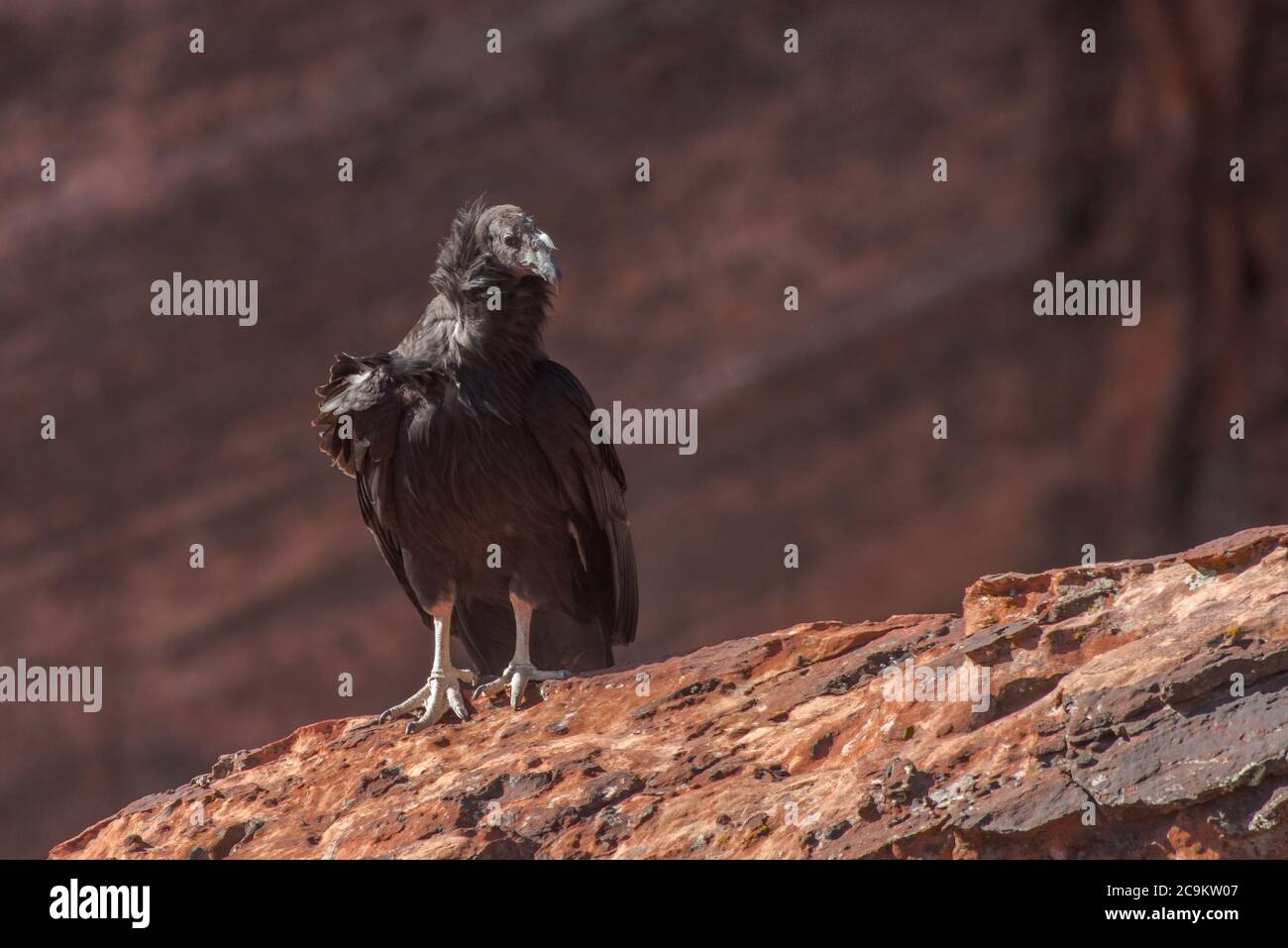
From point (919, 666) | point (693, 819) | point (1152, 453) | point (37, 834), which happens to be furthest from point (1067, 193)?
point (37, 834)

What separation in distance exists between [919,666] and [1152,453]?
6766mm

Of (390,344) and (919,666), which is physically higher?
(390,344)

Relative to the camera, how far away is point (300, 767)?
612 cm

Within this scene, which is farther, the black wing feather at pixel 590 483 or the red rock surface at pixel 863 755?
the black wing feather at pixel 590 483

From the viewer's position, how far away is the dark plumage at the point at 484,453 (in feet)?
22.0

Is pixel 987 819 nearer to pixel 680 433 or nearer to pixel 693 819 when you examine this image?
pixel 693 819

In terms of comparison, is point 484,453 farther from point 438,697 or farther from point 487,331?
point 438,697

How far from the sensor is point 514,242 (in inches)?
272

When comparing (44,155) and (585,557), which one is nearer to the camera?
(585,557)

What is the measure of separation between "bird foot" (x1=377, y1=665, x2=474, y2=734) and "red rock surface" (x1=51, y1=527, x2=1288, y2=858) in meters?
0.10

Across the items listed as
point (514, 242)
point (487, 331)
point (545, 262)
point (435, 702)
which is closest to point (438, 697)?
point (435, 702)

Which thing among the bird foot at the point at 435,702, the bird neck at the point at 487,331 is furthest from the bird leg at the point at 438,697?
the bird neck at the point at 487,331

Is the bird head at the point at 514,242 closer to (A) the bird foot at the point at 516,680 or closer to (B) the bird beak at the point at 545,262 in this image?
(B) the bird beak at the point at 545,262

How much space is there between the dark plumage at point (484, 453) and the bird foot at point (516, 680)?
0.05 feet
